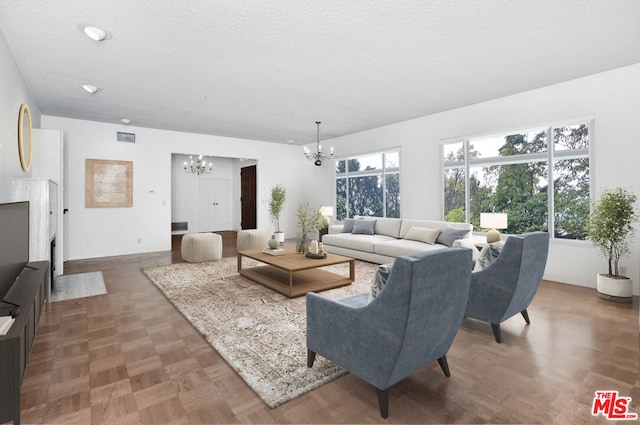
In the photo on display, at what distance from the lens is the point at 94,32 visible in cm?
303

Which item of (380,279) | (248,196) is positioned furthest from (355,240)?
(248,196)

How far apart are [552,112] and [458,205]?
79.7 inches

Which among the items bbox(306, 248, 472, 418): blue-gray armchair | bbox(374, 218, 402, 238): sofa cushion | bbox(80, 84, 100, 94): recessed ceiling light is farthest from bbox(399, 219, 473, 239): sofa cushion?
bbox(80, 84, 100, 94): recessed ceiling light

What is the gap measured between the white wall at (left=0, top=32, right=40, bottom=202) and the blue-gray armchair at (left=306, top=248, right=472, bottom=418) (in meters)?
3.35

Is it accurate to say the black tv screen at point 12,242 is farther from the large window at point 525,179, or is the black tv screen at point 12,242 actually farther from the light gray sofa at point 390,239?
the large window at point 525,179

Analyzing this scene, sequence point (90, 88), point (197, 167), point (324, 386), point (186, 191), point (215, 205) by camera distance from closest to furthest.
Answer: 1. point (324, 386)
2. point (90, 88)
3. point (197, 167)
4. point (186, 191)
5. point (215, 205)

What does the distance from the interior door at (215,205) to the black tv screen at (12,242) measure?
8.38 metres

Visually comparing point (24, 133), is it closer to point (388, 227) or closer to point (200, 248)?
point (200, 248)

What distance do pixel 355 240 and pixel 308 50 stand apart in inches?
141

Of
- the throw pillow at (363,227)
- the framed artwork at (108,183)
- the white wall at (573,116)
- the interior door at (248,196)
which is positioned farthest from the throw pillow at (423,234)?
the framed artwork at (108,183)

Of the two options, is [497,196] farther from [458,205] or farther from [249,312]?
[249,312]

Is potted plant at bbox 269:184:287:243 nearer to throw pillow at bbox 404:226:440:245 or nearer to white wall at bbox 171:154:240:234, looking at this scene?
white wall at bbox 171:154:240:234

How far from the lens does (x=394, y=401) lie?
196 cm

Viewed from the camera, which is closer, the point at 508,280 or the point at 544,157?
the point at 508,280
